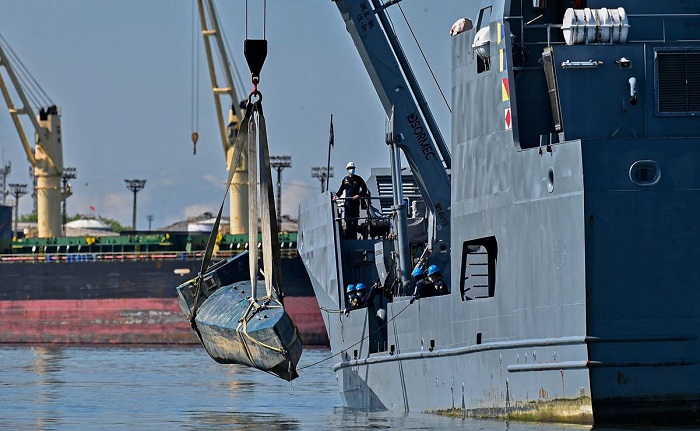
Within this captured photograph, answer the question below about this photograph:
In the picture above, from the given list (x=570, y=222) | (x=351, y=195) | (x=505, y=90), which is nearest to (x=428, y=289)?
(x=505, y=90)

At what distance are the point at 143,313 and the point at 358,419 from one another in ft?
147

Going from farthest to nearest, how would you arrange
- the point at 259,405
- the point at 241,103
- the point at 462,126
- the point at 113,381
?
the point at 241,103
the point at 113,381
the point at 259,405
the point at 462,126

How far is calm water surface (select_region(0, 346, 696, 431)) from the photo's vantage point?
21375 mm

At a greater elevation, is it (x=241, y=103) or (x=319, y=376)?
(x=241, y=103)

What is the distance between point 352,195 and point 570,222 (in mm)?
9459

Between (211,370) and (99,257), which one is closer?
(211,370)

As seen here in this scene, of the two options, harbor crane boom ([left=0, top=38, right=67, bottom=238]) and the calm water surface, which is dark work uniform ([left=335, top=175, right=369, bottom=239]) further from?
harbor crane boom ([left=0, top=38, right=67, bottom=238])

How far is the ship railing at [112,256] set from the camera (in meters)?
71.0


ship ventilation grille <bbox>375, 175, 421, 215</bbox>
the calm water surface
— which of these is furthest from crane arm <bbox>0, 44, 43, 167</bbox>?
ship ventilation grille <bbox>375, 175, 421, 215</bbox>

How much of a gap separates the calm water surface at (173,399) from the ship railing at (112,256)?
21928 mm

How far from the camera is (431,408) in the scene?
69.4 ft

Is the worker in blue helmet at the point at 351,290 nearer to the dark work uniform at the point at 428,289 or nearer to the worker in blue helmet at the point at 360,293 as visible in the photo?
the worker in blue helmet at the point at 360,293

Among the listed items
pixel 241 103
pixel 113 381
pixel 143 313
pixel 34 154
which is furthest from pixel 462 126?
pixel 34 154

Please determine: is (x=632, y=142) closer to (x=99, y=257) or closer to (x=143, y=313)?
(x=143, y=313)
